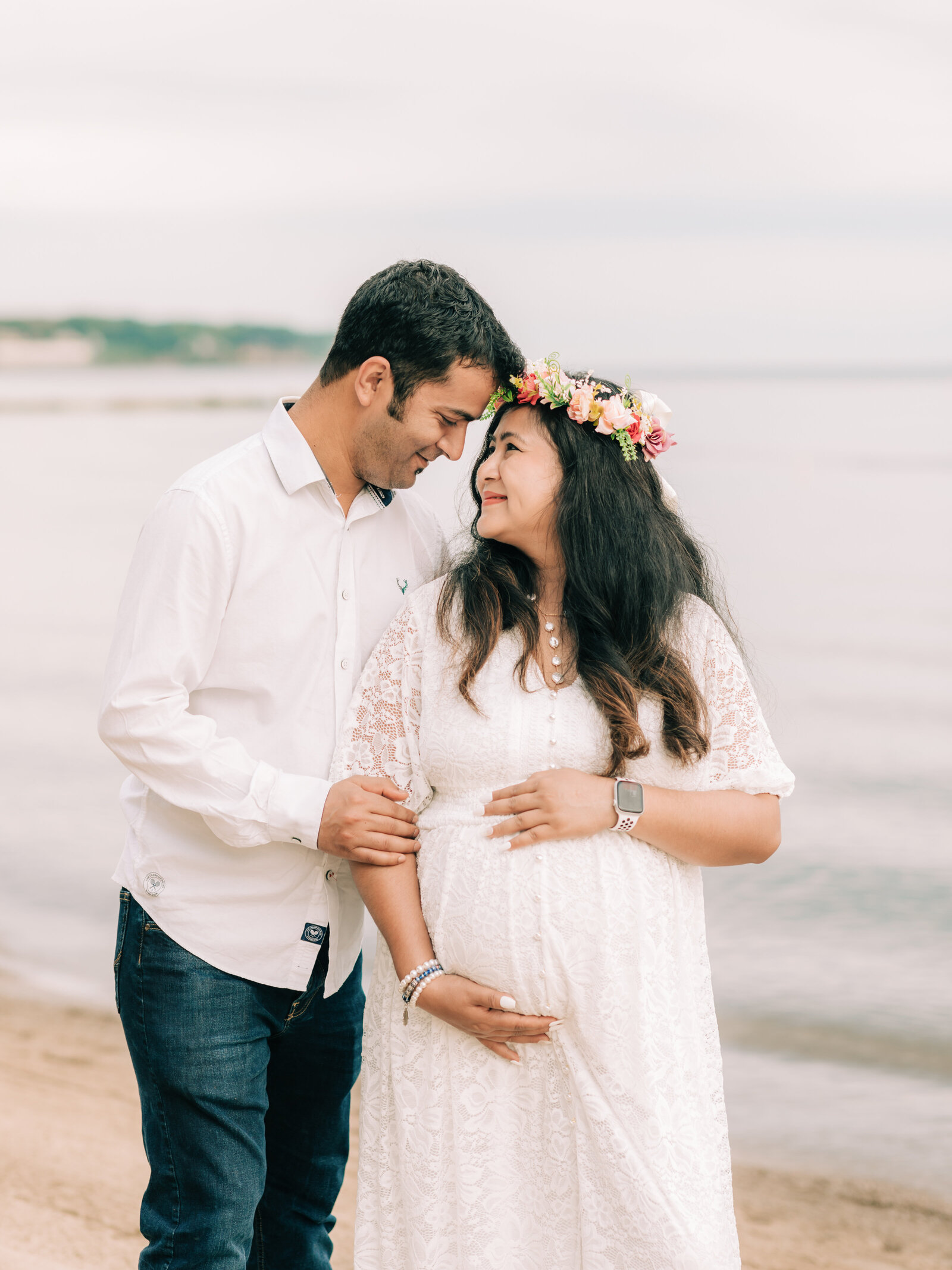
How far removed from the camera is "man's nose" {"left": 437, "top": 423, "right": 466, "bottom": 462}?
2326 millimetres

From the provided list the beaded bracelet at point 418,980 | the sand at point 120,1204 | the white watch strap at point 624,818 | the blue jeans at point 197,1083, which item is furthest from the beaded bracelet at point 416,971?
the sand at point 120,1204

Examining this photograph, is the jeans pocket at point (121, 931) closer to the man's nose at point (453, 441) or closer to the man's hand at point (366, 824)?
the man's hand at point (366, 824)

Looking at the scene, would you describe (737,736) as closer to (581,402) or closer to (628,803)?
(628,803)

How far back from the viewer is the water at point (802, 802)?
14.3 ft

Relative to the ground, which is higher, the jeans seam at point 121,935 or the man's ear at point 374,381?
the man's ear at point 374,381

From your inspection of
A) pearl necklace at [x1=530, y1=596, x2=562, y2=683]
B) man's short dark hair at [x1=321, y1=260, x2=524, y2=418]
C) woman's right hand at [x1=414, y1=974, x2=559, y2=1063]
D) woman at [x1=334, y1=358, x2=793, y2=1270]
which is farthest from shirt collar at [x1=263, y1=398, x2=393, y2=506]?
woman's right hand at [x1=414, y1=974, x2=559, y2=1063]

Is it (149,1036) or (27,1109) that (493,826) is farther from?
(27,1109)

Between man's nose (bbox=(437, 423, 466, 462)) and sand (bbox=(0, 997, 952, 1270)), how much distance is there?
2.10 metres

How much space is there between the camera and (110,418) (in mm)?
Answer: 37938

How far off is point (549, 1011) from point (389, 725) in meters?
0.53

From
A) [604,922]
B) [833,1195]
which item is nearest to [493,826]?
[604,922]

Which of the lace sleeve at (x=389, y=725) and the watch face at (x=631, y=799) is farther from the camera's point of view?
the lace sleeve at (x=389, y=725)

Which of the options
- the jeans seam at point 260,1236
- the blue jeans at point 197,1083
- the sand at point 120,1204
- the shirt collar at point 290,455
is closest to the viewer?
the blue jeans at point 197,1083

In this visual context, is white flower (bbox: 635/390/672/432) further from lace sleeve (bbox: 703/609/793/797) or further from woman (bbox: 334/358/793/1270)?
lace sleeve (bbox: 703/609/793/797)
